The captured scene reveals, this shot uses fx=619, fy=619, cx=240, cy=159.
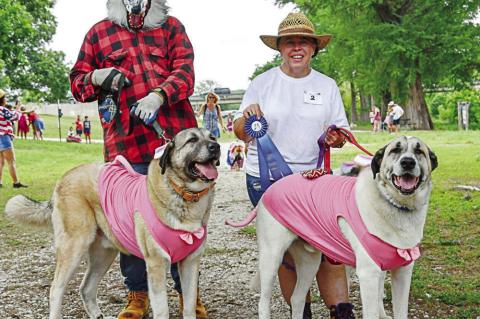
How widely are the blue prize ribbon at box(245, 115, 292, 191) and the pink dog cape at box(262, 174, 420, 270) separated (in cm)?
16

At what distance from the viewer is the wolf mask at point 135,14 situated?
4.58m

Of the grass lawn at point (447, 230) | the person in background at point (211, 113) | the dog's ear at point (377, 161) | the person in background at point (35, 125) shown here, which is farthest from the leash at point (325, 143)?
the person in background at point (35, 125)

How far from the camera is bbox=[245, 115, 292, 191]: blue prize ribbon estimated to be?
168 inches

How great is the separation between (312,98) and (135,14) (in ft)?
4.77

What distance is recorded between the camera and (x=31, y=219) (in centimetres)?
475

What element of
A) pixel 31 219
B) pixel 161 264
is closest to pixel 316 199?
pixel 161 264

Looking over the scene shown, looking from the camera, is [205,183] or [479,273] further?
[479,273]

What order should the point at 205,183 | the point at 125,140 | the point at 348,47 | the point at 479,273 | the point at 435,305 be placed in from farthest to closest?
the point at 348,47, the point at 479,273, the point at 435,305, the point at 125,140, the point at 205,183

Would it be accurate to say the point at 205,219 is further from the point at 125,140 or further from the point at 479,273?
the point at 479,273

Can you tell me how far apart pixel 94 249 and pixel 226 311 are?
1212 mm

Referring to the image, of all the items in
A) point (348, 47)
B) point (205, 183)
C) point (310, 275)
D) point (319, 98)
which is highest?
point (348, 47)

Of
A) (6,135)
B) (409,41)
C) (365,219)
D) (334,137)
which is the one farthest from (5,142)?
(409,41)

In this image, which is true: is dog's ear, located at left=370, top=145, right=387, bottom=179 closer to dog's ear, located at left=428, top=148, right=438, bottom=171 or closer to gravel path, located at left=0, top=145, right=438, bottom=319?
dog's ear, located at left=428, top=148, right=438, bottom=171

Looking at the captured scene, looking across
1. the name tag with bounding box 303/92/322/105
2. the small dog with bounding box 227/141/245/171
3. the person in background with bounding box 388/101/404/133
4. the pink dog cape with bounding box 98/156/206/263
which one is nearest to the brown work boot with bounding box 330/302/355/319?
the pink dog cape with bounding box 98/156/206/263
